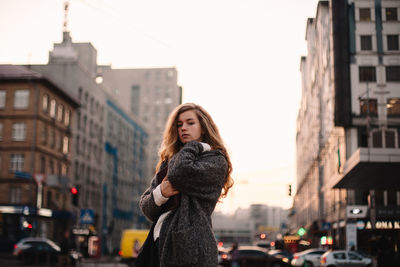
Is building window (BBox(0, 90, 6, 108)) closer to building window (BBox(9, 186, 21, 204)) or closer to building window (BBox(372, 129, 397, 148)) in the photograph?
building window (BBox(9, 186, 21, 204))

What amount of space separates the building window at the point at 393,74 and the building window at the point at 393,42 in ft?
4.91

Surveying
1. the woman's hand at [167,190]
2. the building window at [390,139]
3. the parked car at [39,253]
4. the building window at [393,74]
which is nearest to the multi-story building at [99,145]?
the parked car at [39,253]

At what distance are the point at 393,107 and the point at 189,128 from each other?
141 ft

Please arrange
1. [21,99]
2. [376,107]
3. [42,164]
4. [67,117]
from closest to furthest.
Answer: [376,107], [21,99], [42,164], [67,117]

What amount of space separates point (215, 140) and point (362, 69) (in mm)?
42698

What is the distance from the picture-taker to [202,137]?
373cm

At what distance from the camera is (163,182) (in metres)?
3.41

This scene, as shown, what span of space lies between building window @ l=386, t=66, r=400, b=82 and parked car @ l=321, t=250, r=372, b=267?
17.9m

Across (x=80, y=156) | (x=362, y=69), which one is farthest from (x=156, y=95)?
(x=362, y=69)

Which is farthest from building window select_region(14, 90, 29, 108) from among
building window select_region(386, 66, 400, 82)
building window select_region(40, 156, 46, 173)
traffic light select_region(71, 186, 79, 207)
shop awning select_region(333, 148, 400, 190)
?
shop awning select_region(333, 148, 400, 190)

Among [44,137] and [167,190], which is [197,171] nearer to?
[167,190]

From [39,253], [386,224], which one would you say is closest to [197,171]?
[39,253]

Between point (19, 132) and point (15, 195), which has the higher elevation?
point (19, 132)

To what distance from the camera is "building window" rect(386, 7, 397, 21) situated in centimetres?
4394
